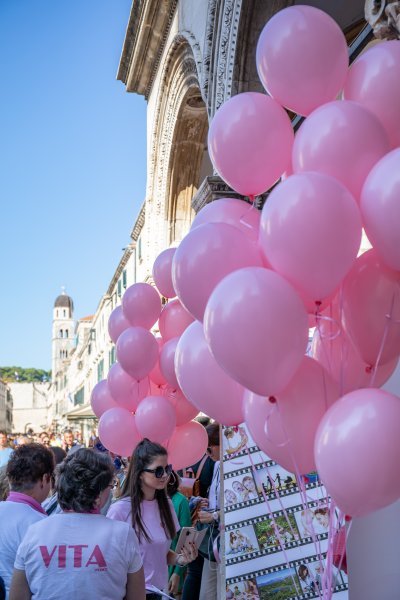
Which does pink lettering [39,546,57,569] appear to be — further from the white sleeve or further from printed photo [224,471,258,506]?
printed photo [224,471,258,506]

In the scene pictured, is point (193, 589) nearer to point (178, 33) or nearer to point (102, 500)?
point (102, 500)

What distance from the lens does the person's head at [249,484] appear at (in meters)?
5.22

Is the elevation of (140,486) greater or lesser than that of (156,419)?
lesser

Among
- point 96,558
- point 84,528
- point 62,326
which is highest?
point 62,326

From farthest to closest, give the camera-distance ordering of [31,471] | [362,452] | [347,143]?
1. [31,471]
2. [347,143]
3. [362,452]

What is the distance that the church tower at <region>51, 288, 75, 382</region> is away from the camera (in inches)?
5084

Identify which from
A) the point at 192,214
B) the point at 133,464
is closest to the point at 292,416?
the point at 133,464

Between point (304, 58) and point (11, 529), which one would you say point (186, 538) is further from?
point (304, 58)

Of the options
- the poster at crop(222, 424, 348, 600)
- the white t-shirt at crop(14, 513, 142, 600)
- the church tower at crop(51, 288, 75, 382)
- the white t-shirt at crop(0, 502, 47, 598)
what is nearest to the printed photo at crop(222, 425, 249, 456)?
the poster at crop(222, 424, 348, 600)

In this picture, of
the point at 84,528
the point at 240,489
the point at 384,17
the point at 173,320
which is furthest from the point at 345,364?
the point at 173,320

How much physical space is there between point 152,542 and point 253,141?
238cm

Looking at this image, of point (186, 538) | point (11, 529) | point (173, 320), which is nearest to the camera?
point (11, 529)

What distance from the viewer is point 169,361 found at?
5938mm

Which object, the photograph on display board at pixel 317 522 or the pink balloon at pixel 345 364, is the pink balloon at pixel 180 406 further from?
the pink balloon at pixel 345 364
